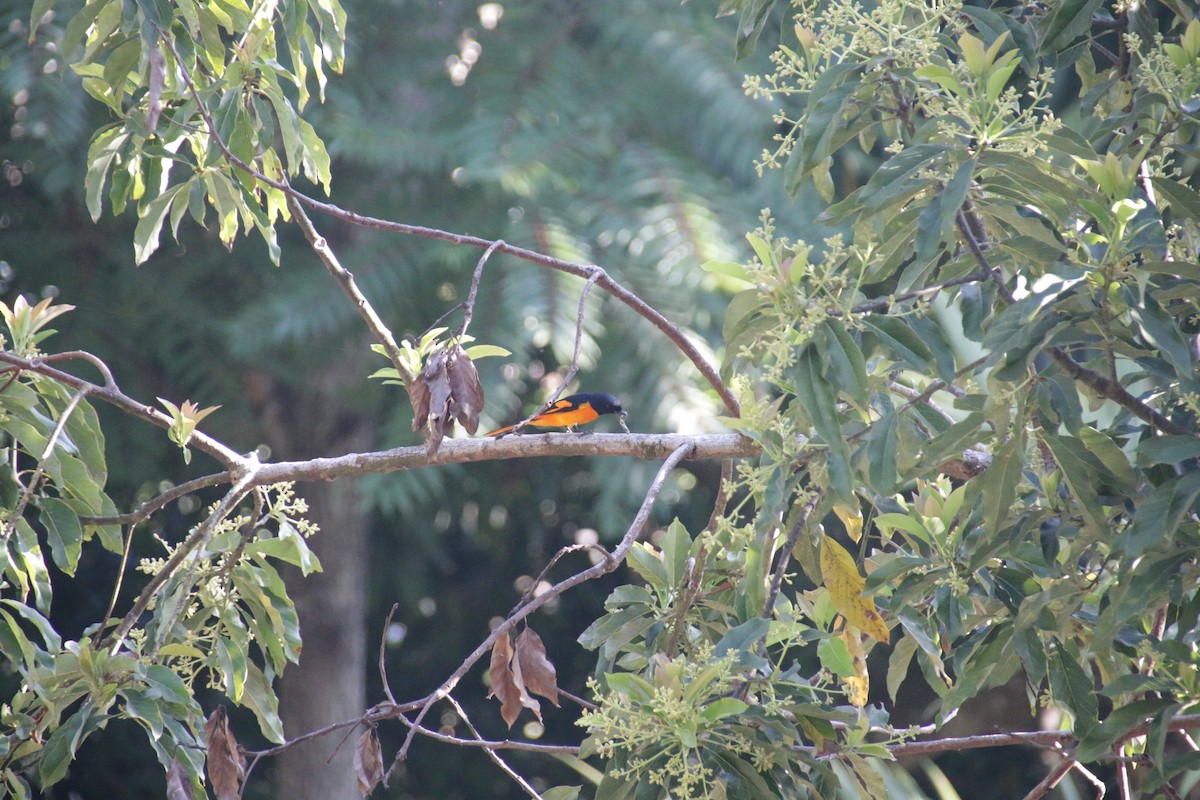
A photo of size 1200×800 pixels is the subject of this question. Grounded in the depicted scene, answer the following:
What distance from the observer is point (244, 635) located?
236cm

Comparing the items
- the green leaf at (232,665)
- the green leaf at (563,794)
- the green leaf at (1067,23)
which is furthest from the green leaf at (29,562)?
the green leaf at (1067,23)

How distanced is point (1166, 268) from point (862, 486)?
1.90ft

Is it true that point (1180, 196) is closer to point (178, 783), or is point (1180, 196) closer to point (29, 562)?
point (178, 783)

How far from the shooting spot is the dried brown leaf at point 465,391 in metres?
2.01

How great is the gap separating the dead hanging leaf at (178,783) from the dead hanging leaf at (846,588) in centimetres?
120

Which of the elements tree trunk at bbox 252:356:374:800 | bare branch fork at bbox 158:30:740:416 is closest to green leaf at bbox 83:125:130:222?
bare branch fork at bbox 158:30:740:416

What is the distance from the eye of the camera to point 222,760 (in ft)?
6.77

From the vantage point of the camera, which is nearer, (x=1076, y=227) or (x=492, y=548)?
(x=1076, y=227)

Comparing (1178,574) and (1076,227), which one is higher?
(1076,227)

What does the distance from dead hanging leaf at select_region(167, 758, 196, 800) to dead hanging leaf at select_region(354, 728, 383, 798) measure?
30cm

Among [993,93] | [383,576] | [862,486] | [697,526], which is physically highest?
[993,93]

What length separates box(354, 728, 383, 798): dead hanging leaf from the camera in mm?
1976

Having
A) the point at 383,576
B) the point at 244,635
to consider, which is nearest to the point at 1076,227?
the point at 244,635

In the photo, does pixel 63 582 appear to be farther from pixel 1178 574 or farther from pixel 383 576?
pixel 1178 574
